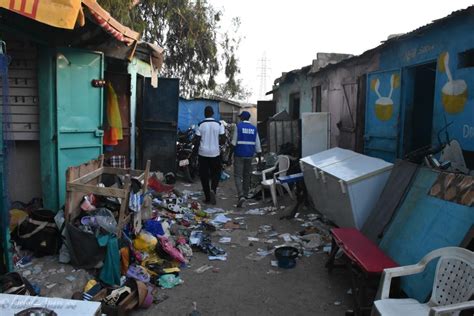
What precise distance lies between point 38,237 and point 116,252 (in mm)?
930

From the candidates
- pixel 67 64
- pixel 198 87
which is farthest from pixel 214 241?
pixel 198 87

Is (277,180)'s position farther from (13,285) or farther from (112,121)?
(13,285)

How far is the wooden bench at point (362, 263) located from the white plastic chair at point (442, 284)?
0.42 meters

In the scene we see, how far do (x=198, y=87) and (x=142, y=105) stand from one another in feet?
39.9

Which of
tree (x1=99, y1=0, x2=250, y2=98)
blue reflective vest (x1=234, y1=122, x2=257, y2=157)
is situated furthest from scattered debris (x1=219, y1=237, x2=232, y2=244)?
tree (x1=99, y1=0, x2=250, y2=98)

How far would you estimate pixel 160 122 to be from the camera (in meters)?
9.35

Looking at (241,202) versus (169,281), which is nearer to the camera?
(169,281)

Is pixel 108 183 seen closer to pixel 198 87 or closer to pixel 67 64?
pixel 67 64

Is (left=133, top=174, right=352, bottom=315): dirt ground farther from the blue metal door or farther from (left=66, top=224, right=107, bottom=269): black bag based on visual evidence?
the blue metal door

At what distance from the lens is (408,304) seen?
2951 millimetres

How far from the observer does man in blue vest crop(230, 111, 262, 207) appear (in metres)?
8.05

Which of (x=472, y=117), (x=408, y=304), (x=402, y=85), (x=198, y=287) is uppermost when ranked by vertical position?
(x=402, y=85)

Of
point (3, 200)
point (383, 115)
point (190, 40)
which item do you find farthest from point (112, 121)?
point (190, 40)

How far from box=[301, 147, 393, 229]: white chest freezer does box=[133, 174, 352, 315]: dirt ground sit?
0.67 meters
